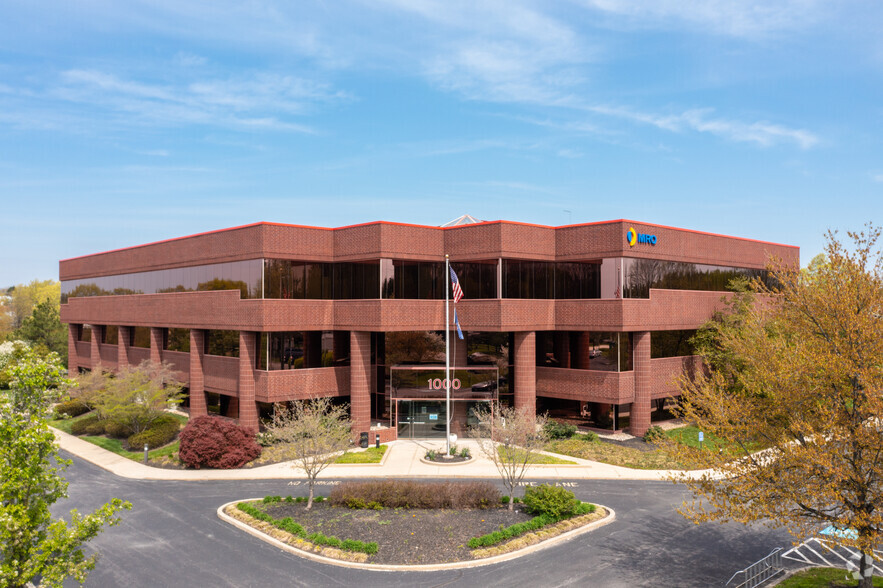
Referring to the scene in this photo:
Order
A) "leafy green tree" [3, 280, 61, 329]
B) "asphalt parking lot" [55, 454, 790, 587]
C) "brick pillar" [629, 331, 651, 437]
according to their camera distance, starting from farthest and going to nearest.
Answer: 1. "leafy green tree" [3, 280, 61, 329]
2. "brick pillar" [629, 331, 651, 437]
3. "asphalt parking lot" [55, 454, 790, 587]

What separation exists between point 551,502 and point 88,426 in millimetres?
38222

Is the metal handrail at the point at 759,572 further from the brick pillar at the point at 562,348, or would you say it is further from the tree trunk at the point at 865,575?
Result: the brick pillar at the point at 562,348

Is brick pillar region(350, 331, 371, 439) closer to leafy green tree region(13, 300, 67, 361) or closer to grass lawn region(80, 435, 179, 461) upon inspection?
grass lawn region(80, 435, 179, 461)

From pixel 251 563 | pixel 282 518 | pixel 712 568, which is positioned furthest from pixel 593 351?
pixel 251 563

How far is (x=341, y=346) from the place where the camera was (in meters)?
43.1

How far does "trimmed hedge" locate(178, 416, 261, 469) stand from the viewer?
3338 centimetres

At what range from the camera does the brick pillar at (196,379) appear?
44000mm

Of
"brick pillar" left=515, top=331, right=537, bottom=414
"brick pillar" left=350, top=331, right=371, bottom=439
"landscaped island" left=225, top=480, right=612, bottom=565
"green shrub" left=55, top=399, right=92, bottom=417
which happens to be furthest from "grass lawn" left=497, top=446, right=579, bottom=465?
"green shrub" left=55, top=399, right=92, bottom=417

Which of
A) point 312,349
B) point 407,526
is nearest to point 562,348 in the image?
point 312,349

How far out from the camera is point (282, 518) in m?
24.2

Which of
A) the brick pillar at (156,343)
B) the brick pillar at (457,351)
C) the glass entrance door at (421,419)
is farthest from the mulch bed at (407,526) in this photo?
the brick pillar at (156,343)

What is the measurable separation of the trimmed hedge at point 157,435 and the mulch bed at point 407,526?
56.0 feet

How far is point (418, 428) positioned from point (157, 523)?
63.8 feet

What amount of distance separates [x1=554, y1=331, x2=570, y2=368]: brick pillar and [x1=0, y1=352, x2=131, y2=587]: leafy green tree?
117 feet
